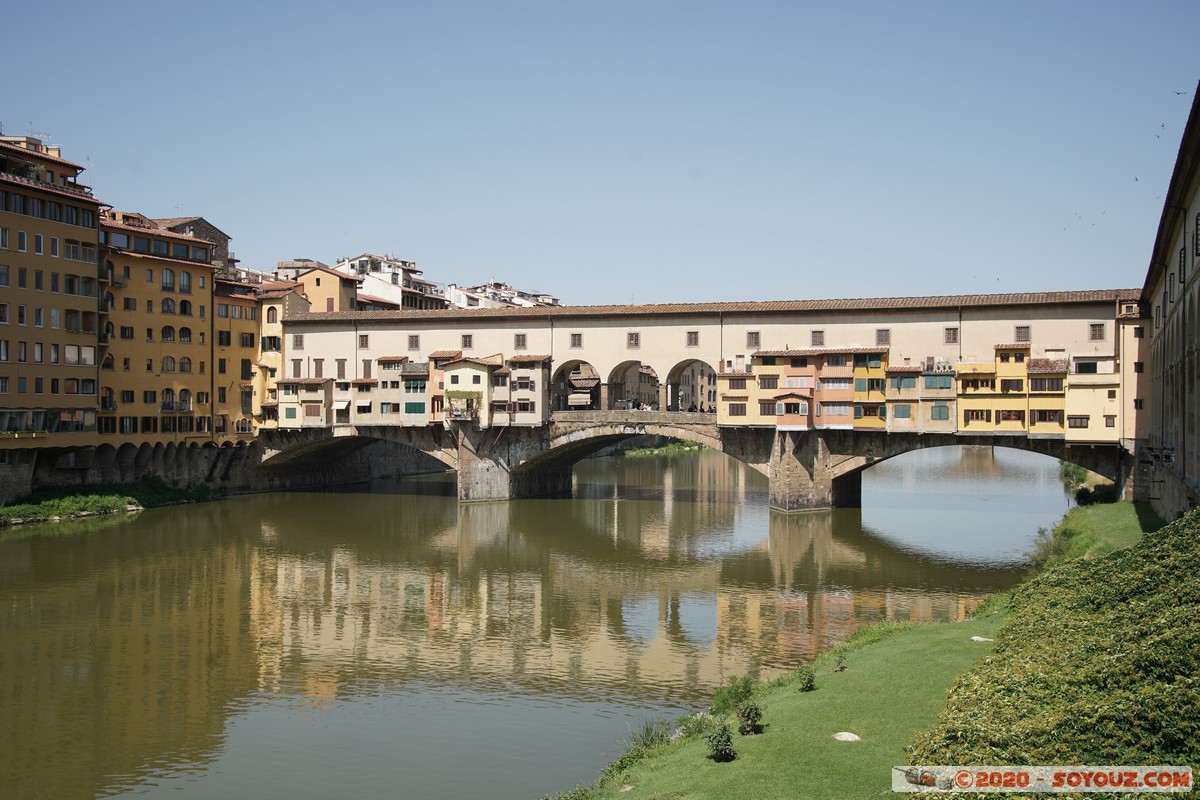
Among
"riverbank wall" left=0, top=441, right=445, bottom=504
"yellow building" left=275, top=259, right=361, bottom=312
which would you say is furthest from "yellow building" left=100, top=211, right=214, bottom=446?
"yellow building" left=275, top=259, right=361, bottom=312

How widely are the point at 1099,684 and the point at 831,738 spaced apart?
389 centimetres

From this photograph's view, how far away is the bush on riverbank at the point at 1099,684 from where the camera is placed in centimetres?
971

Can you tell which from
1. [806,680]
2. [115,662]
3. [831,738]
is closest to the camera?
[831,738]

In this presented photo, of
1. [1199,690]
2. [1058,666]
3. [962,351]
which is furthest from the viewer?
[962,351]

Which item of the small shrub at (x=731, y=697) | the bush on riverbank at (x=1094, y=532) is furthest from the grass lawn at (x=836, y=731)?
the bush on riverbank at (x=1094, y=532)

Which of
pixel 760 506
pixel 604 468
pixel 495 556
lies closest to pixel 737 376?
pixel 760 506

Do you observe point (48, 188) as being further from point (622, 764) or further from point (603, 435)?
point (622, 764)

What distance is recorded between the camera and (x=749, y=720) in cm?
1518

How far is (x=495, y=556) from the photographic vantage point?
37.9 metres

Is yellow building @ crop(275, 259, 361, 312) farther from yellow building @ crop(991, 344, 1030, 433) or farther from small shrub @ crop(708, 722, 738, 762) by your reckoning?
small shrub @ crop(708, 722, 738, 762)

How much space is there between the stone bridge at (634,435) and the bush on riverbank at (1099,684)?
25114 mm

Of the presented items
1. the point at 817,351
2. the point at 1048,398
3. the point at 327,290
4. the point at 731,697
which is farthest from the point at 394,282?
the point at 731,697

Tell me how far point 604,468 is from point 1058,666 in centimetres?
6119

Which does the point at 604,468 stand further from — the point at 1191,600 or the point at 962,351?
the point at 1191,600
